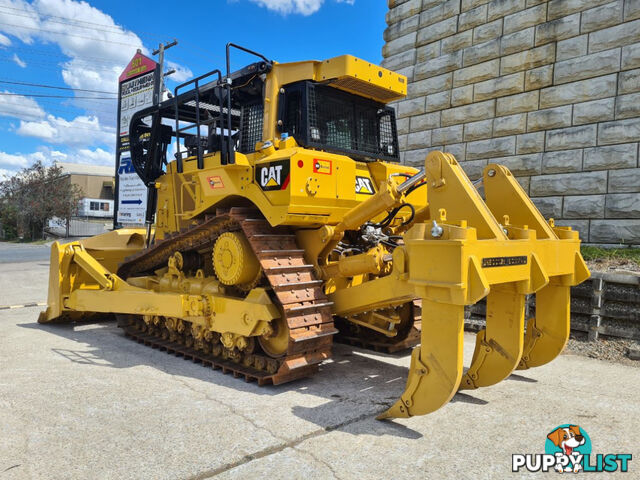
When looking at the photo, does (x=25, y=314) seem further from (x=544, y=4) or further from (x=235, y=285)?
(x=544, y=4)

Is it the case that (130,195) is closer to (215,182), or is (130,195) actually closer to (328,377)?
(215,182)

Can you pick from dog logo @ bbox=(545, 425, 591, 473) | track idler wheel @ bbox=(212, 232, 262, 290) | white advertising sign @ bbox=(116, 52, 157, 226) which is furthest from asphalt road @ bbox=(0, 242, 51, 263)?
dog logo @ bbox=(545, 425, 591, 473)

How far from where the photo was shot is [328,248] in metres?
4.96

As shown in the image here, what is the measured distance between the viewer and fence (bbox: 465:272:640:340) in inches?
222

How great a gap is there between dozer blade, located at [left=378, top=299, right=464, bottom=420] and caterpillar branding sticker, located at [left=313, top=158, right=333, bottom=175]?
178cm

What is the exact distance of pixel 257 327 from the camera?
4664 mm

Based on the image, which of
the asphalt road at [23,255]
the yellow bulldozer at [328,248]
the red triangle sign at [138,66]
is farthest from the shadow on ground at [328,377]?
the asphalt road at [23,255]

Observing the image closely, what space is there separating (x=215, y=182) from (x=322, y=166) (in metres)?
1.35

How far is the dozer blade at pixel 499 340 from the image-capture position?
3988 millimetres

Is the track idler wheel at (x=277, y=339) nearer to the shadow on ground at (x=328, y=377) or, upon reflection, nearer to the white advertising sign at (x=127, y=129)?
the shadow on ground at (x=328, y=377)

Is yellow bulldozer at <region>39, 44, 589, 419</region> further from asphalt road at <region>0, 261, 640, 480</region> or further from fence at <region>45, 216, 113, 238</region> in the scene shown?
fence at <region>45, 216, 113, 238</region>

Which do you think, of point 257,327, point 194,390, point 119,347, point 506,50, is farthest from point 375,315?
point 506,50

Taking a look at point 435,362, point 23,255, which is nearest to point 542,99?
point 435,362

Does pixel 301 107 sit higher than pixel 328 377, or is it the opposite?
pixel 301 107
